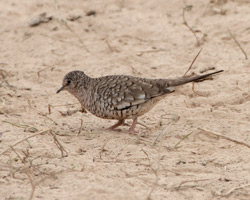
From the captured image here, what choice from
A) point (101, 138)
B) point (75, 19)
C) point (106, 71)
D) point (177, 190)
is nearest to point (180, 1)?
point (75, 19)

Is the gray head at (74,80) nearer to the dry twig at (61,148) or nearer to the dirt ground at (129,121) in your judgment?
the dirt ground at (129,121)

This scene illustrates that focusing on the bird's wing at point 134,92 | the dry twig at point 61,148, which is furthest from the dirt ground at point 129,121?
the bird's wing at point 134,92

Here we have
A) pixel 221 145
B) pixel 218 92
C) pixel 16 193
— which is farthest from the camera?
pixel 218 92

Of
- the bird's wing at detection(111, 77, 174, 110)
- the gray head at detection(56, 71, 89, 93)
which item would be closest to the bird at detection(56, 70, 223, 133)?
the bird's wing at detection(111, 77, 174, 110)

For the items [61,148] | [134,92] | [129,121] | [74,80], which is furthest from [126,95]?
[61,148]

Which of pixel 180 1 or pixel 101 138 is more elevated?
pixel 180 1

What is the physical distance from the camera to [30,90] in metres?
7.23

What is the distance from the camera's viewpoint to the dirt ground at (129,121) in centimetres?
431

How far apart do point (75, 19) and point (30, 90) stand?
248 cm

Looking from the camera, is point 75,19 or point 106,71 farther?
point 75,19

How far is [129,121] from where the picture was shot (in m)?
6.64

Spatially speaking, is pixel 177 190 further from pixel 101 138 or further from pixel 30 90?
pixel 30 90

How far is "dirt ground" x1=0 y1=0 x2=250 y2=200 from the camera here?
431cm

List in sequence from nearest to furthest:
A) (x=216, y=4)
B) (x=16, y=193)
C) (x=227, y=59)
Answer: (x=16, y=193)
(x=227, y=59)
(x=216, y=4)
